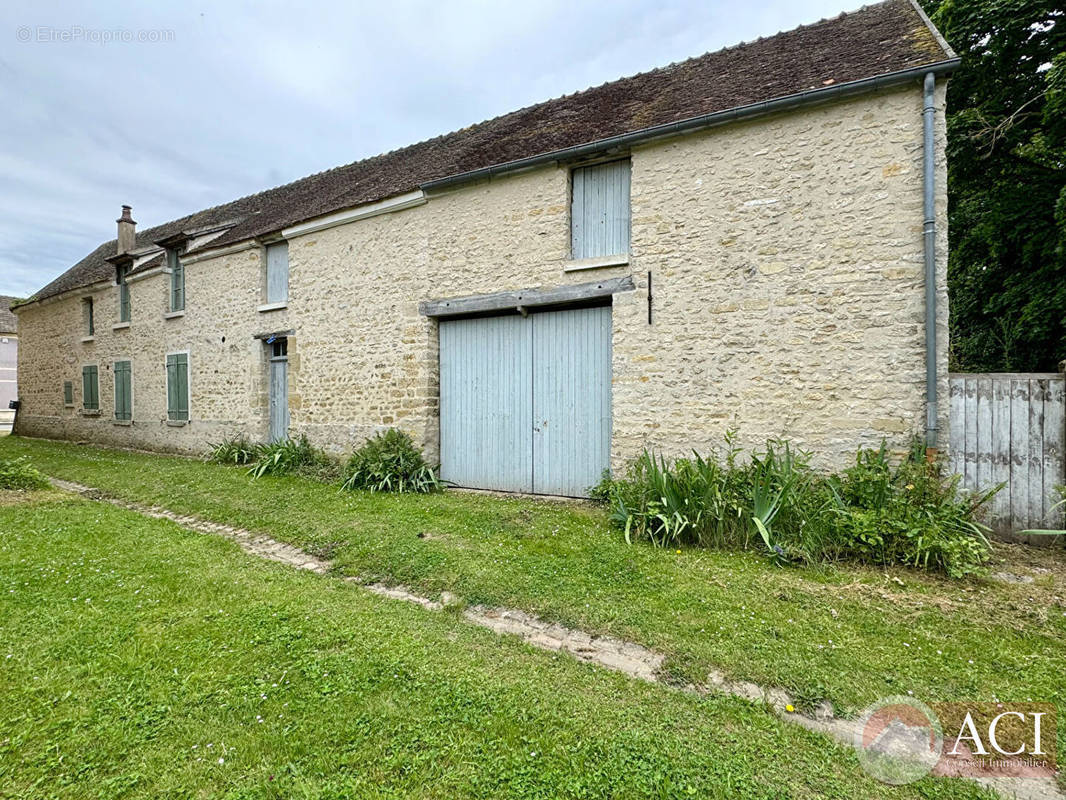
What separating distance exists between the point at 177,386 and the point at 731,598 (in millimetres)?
13025

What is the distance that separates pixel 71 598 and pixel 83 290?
51.2 ft

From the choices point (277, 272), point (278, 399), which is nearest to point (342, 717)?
point (278, 399)

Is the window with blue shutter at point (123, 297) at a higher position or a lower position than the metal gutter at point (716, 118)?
lower

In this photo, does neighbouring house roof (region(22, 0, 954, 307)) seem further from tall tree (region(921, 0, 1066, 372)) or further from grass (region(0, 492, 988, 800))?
grass (region(0, 492, 988, 800))

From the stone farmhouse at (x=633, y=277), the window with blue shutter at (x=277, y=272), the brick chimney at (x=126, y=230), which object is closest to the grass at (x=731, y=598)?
the stone farmhouse at (x=633, y=277)

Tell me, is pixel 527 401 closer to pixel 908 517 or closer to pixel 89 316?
pixel 908 517

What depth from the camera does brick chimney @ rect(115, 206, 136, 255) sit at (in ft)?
49.2

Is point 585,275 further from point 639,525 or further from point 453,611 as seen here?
point 453,611

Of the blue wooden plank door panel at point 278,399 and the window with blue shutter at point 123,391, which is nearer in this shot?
the blue wooden plank door panel at point 278,399

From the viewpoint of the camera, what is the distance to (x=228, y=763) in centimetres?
193

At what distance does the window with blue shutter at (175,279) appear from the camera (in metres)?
12.0

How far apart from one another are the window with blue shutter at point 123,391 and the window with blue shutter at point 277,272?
634 cm

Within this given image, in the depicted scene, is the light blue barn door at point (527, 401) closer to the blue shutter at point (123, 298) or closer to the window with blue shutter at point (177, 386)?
the window with blue shutter at point (177, 386)

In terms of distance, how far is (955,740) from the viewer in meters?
2.13
